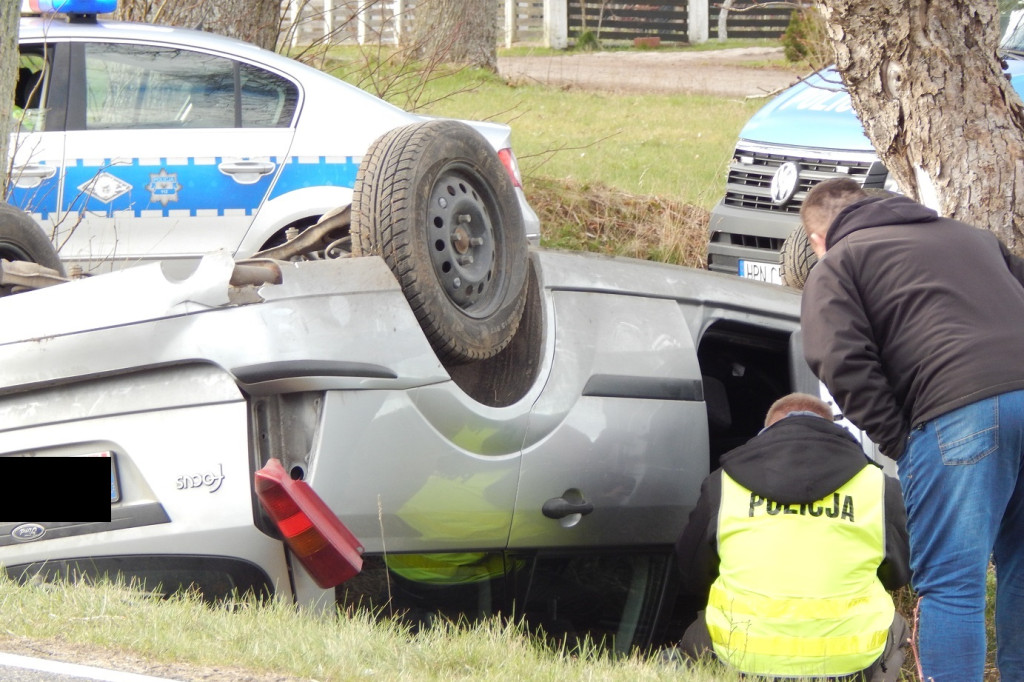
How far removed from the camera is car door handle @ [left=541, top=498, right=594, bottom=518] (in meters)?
3.36

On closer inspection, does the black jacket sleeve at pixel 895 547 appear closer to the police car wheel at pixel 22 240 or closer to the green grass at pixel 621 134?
the police car wheel at pixel 22 240

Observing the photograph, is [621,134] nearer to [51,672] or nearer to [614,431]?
[614,431]

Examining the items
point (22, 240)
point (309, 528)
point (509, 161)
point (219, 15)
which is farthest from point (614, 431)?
point (219, 15)

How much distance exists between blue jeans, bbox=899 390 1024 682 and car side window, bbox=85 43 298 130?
4544 mm

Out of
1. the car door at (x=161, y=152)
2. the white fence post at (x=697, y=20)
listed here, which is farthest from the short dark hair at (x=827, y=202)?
the white fence post at (x=697, y=20)

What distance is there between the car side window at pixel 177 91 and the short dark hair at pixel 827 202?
156 inches

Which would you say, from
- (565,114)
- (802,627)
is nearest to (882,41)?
(802,627)

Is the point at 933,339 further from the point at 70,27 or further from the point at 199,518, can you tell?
the point at 70,27

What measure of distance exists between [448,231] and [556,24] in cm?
2875

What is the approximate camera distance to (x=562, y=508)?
3369mm

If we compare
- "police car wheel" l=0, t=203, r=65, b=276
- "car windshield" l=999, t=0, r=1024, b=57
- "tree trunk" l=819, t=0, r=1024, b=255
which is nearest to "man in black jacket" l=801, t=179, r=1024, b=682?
"tree trunk" l=819, t=0, r=1024, b=255

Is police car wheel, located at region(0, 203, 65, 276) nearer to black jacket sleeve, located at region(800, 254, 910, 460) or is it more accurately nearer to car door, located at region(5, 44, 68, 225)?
black jacket sleeve, located at region(800, 254, 910, 460)

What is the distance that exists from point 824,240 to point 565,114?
42.0 ft

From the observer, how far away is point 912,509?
3361mm
